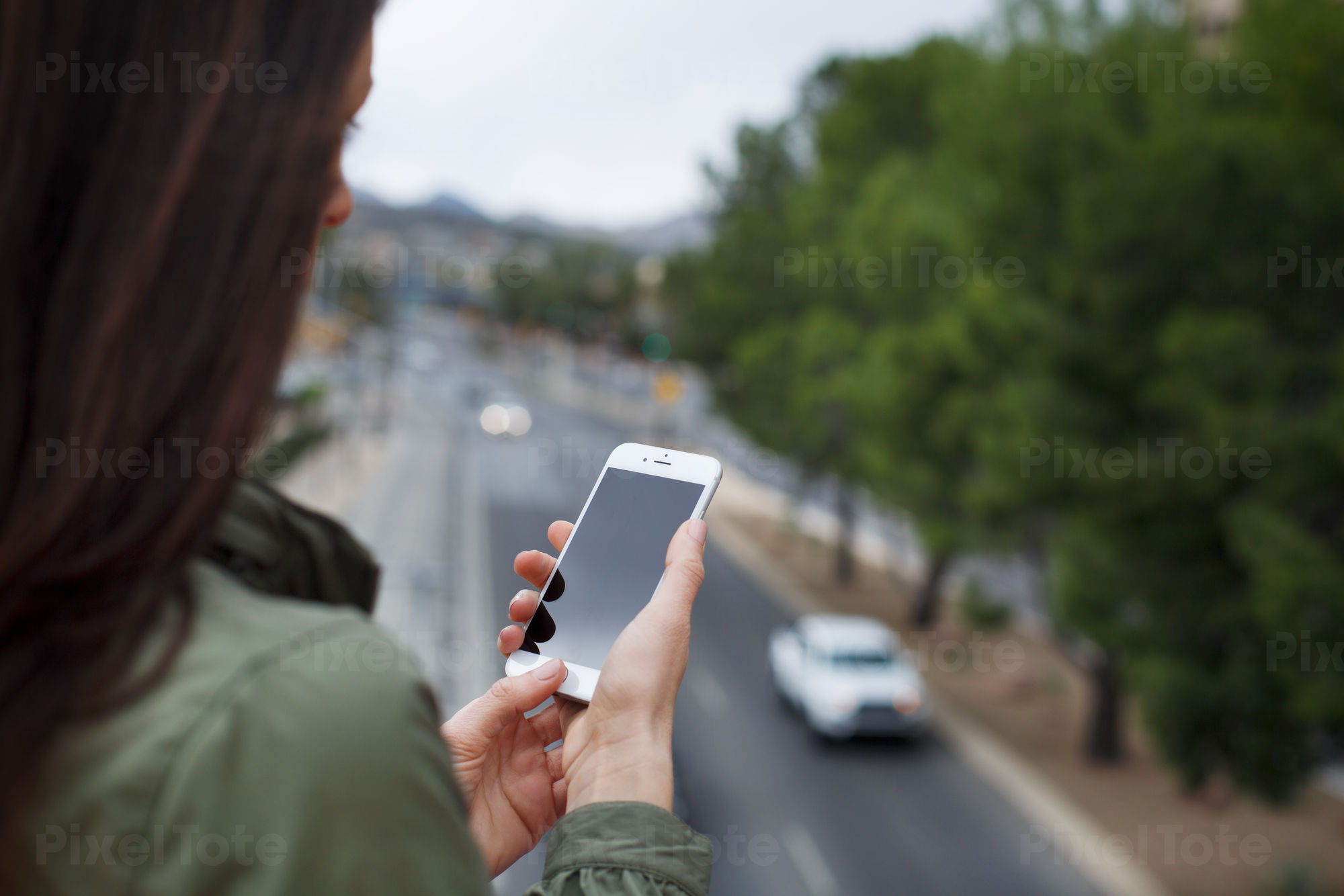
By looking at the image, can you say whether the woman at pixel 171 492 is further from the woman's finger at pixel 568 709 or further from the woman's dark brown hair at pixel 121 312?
the woman's finger at pixel 568 709

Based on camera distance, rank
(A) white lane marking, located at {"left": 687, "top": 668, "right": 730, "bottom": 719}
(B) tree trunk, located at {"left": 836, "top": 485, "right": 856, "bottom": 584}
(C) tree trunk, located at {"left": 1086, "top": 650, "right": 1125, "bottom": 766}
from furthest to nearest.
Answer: (B) tree trunk, located at {"left": 836, "top": 485, "right": 856, "bottom": 584} < (A) white lane marking, located at {"left": 687, "top": 668, "right": 730, "bottom": 719} < (C) tree trunk, located at {"left": 1086, "top": 650, "right": 1125, "bottom": 766}

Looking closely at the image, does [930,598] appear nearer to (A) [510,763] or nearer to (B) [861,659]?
(B) [861,659]

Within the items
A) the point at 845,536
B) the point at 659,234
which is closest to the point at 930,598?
the point at 845,536

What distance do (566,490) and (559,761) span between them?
2477 centimetres

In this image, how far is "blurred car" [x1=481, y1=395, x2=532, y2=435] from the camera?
38062 mm

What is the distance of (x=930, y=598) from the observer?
19.6 meters

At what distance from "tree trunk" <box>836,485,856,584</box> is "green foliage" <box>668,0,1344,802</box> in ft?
23.7

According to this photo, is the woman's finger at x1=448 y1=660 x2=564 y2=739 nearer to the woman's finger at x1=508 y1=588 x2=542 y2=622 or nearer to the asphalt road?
the woman's finger at x1=508 y1=588 x2=542 y2=622

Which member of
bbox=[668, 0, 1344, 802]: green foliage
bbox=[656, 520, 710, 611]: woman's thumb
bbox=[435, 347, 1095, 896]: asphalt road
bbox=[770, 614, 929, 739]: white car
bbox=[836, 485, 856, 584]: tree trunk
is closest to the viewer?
bbox=[656, 520, 710, 611]: woman's thumb

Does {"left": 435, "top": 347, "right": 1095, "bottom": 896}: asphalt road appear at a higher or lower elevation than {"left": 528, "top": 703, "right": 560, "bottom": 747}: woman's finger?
lower

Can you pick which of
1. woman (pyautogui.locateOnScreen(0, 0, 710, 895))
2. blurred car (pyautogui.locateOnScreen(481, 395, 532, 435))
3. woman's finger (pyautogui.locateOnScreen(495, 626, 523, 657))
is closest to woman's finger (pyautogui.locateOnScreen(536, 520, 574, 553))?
woman's finger (pyautogui.locateOnScreen(495, 626, 523, 657))

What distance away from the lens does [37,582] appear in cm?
70

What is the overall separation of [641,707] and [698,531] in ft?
0.88

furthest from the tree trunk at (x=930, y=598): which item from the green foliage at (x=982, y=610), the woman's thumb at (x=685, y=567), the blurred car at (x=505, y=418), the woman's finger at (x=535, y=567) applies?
the blurred car at (x=505, y=418)
